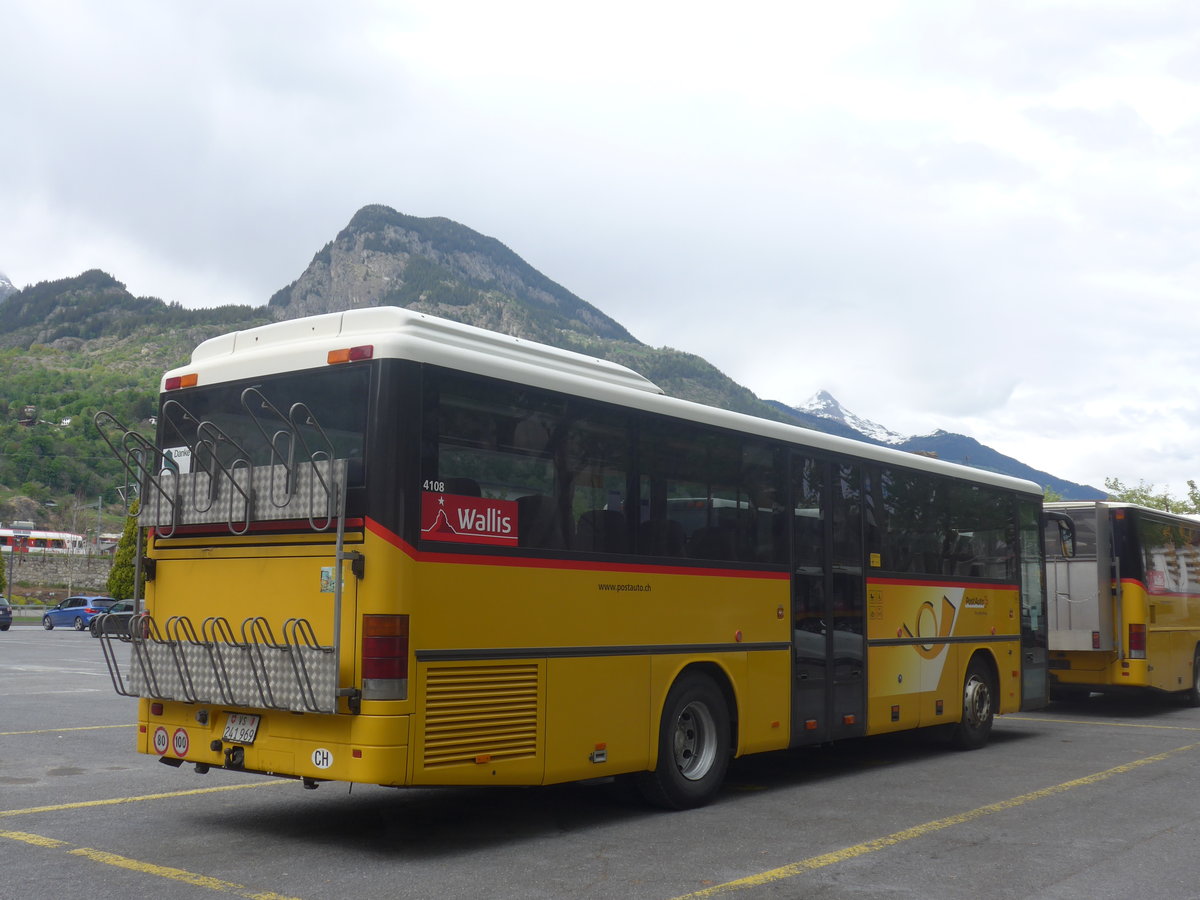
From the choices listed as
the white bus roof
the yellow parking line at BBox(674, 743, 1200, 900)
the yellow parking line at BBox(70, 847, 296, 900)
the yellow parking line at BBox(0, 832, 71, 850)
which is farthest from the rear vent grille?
the yellow parking line at BBox(0, 832, 71, 850)

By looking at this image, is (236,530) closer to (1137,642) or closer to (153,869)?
(153,869)

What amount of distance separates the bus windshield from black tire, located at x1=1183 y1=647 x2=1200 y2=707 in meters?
16.1

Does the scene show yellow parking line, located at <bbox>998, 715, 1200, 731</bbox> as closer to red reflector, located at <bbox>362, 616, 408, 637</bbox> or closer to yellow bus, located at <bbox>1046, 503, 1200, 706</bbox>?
yellow bus, located at <bbox>1046, 503, 1200, 706</bbox>

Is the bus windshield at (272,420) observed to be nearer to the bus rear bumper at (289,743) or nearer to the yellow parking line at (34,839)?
the bus rear bumper at (289,743)

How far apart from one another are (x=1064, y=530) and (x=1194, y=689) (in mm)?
4285

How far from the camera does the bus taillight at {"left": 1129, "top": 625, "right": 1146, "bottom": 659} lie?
55.5ft

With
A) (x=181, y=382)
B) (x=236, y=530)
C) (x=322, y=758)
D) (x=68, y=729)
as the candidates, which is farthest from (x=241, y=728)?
(x=68, y=729)

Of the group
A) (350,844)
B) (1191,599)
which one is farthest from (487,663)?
(1191,599)

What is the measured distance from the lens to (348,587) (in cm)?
709

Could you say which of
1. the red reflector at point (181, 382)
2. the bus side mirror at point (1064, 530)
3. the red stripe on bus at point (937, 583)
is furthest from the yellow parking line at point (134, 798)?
the bus side mirror at point (1064, 530)

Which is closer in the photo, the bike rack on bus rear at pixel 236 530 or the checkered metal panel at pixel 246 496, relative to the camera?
the bike rack on bus rear at pixel 236 530

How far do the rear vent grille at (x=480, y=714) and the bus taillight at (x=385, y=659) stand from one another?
8.6 inches

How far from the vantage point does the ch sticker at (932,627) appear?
40.0ft

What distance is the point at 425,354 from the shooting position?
7285 mm
